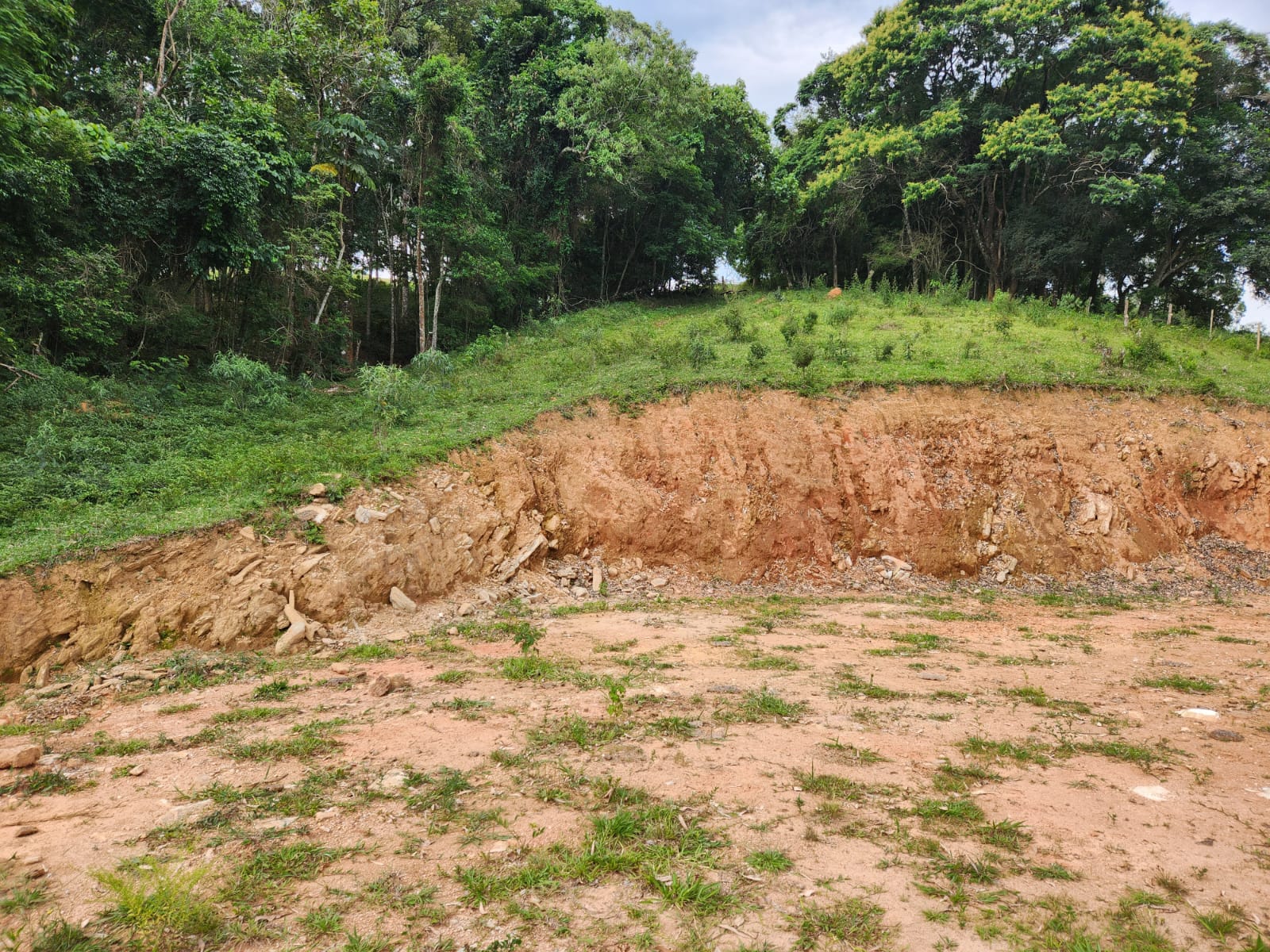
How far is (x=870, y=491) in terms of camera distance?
11430mm

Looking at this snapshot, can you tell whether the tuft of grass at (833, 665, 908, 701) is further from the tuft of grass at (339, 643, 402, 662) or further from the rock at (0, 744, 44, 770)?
the rock at (0, 744, 44, 770)

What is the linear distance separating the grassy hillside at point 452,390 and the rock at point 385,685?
3032 millimetres

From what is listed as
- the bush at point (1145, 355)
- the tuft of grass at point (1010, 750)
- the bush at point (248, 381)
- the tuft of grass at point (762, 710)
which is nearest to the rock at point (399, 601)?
the tuft of grass at point (762, 710)

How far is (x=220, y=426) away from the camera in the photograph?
10.2 meters

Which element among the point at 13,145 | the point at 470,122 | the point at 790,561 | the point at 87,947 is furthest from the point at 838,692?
the point at 470,122

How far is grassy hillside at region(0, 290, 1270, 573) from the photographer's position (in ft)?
24.7

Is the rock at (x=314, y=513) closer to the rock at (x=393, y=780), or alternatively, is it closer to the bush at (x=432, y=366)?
the rock at (x=393, y=780)

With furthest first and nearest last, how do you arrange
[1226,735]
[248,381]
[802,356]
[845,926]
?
[802,356] → [248,381] → [1226,735] → [845,926]

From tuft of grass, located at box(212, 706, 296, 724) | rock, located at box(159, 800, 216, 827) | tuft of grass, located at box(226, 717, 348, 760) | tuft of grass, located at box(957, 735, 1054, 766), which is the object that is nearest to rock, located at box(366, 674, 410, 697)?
tuft of grass, located at box(212, 706, 296, 724)

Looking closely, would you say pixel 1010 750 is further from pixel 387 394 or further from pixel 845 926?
pixel 387 394

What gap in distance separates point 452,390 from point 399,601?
685 centimetres

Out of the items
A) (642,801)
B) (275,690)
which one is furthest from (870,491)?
(275,690)

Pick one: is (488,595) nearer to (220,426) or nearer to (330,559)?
(330,559)

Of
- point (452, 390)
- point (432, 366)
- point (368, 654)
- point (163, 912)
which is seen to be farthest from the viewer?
point (432, 366)
